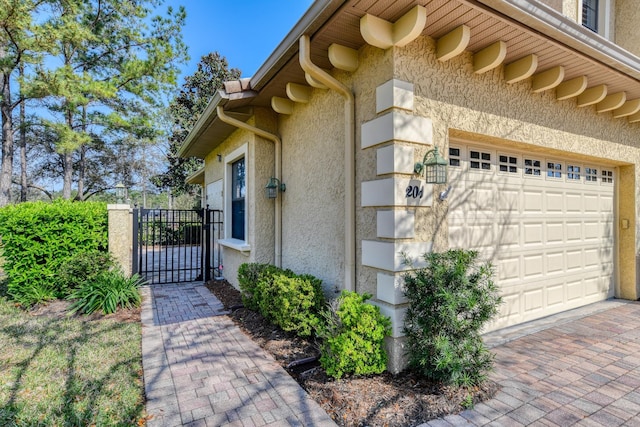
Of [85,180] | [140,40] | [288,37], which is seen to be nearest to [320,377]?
[288,37]

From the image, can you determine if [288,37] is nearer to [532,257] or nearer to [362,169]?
[362,169]

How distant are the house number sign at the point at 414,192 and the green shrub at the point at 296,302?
6.25 feet

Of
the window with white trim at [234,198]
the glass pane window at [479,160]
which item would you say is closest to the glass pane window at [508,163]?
the glass pane window at [479,160]

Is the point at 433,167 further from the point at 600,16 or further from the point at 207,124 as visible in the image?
the point at 600,16

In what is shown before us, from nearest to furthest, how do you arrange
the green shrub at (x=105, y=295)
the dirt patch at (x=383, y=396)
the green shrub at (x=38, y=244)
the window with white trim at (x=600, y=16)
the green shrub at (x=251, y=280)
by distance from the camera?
the dirt patch at (x=383, y=396)
the green shrub at (x=251, y=280)
the green shrub at (x=105, y=295)
the green shrub at (x=38, y=244)
the window with white trim at (x=600, y=16)

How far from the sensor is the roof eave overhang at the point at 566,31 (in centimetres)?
318

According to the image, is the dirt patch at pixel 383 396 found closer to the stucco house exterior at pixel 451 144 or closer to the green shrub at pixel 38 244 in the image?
the stucco house exterior at pixel 451 144

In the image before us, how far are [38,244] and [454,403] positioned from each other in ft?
24.5

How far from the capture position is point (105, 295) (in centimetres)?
598

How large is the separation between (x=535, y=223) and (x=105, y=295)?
7685mm

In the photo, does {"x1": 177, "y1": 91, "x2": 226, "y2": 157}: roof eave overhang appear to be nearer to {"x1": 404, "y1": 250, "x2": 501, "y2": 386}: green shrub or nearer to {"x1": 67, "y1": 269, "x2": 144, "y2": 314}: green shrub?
{"x1": 67, "y1": 269, "x2": 144, "y2": 314}: green shrub

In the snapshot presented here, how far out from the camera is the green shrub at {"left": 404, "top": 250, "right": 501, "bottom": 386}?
10.1 ft

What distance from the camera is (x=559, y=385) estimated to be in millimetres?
3396

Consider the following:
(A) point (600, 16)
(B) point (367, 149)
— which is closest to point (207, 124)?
(B) point (367, 149)
